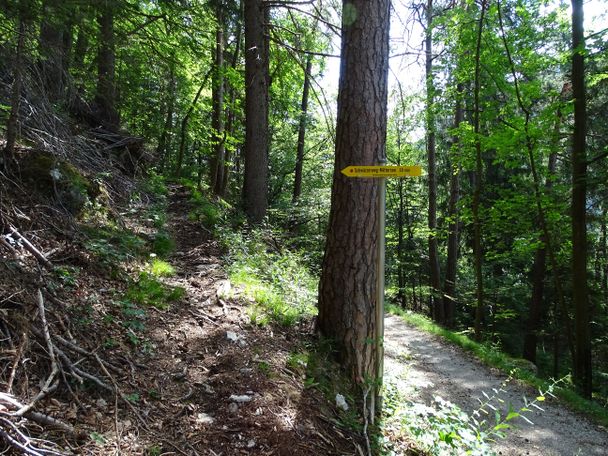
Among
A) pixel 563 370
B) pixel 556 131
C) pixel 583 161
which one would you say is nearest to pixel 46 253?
pixel 583 161

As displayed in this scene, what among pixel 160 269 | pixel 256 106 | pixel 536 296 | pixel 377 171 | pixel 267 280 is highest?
pixel 256 106

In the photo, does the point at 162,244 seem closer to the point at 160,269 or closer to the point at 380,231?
the point at 160,269

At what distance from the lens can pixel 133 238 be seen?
5.46 meters

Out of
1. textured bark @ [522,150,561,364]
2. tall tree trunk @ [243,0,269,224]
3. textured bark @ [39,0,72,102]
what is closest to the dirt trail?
textured bark @ [39,0,72,102]

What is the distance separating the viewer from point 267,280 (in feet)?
19.4

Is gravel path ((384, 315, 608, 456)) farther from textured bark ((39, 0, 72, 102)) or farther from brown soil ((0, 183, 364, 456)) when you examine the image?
textured bark ((39, 0, 72, 102))

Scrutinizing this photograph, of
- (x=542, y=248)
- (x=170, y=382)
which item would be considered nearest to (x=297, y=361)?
(x=170, y=382)

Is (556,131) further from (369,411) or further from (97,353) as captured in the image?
(97,353)

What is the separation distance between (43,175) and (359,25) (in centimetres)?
406

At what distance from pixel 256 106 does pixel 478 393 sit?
7.27m

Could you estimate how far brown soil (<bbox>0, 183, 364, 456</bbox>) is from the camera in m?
2.43

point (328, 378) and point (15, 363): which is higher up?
point (15, 363)

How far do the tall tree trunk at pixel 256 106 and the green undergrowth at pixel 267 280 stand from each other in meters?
1.35

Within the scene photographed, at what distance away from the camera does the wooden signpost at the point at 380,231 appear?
3.50 meters
